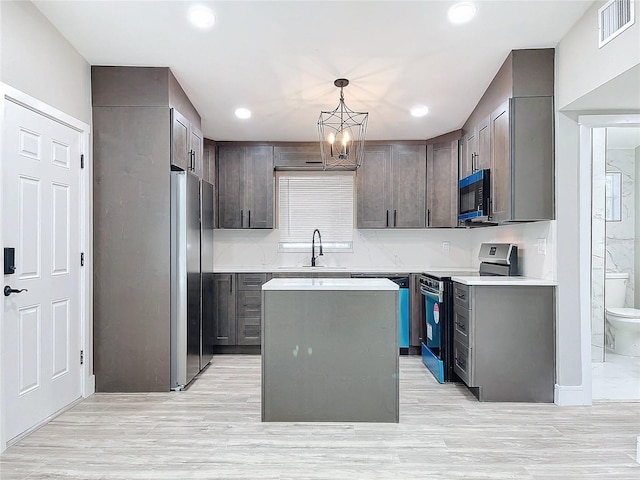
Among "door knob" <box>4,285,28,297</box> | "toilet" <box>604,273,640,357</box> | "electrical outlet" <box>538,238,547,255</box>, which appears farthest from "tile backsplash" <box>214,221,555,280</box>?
"door knob" <box>4,285,28,297</box>

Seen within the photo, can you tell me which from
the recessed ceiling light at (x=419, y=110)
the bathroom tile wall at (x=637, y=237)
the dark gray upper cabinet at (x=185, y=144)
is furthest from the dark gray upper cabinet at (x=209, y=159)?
the bathroom tile wall at (x=637, y=237)

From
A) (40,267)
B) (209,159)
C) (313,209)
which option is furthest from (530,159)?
(40,267)

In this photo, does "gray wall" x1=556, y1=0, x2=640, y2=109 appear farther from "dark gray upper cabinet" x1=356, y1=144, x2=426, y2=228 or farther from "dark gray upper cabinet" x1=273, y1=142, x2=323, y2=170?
"dark gray upper cabinet" x1=273, y1=142, x2=323, y2=170

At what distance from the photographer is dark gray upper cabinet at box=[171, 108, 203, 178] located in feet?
12.0

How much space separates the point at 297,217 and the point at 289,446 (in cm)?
334

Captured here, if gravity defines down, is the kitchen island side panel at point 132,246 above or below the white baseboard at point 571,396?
above

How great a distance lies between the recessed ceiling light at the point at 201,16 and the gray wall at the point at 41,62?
99 centimetres

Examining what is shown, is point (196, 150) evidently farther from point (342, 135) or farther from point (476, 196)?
point (476, 196)

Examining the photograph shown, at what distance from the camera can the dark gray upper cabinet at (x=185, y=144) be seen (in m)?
3.66

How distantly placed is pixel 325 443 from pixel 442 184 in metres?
3.38

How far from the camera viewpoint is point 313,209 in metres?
5.57

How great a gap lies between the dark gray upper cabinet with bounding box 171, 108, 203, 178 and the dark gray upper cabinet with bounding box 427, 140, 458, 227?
2615mm

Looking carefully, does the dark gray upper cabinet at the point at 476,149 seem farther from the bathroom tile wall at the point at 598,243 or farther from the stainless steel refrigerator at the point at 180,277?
the stainless steel refrigerator at the point at 180,277

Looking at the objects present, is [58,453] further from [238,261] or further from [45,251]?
[238,261]
